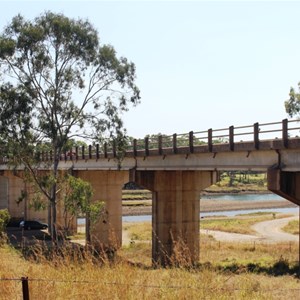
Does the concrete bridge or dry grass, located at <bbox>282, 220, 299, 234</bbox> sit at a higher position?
the concrete bridge

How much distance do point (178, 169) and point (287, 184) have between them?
31.9ft

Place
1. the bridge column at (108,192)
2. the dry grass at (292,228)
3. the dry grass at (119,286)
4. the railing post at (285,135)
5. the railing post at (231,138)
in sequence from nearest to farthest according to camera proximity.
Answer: the dry grass at (119,286)
the railing post at (285,135)
the railing post at (231,138)
the bridge column at (108,192)
the dry grass at (292,228)

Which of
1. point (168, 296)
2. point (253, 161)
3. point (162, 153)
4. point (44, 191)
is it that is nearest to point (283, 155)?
point (253, 161)

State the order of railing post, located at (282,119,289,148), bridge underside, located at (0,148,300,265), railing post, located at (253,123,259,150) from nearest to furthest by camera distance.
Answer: railing post, located at (282,119,289,148), bridge underside, located at (0,148,300,265), railing post, located at (253,123,259,150)

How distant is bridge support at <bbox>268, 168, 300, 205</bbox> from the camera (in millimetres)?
21000

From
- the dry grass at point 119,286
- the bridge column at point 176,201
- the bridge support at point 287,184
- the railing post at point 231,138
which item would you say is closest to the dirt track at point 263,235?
the bridge column at point 176,201

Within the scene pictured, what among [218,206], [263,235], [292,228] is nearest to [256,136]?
[263,235]

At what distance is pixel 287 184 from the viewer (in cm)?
2106

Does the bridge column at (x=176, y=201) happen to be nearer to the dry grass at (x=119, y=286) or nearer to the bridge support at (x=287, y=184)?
the bridge support at (x=287, y=184)

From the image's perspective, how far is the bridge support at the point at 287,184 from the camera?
2100 cm

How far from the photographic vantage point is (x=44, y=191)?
33.2 metres

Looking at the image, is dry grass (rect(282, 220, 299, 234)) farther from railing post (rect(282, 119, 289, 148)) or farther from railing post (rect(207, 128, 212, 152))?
railing post (rect(282, 119, 289, 148))

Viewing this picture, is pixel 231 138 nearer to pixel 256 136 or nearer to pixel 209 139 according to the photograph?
pixel 209 139

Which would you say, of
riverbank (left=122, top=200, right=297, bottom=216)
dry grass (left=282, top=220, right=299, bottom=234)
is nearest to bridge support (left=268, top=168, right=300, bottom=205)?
dry grass (left=282, top=220, right=299, bottom=234)
